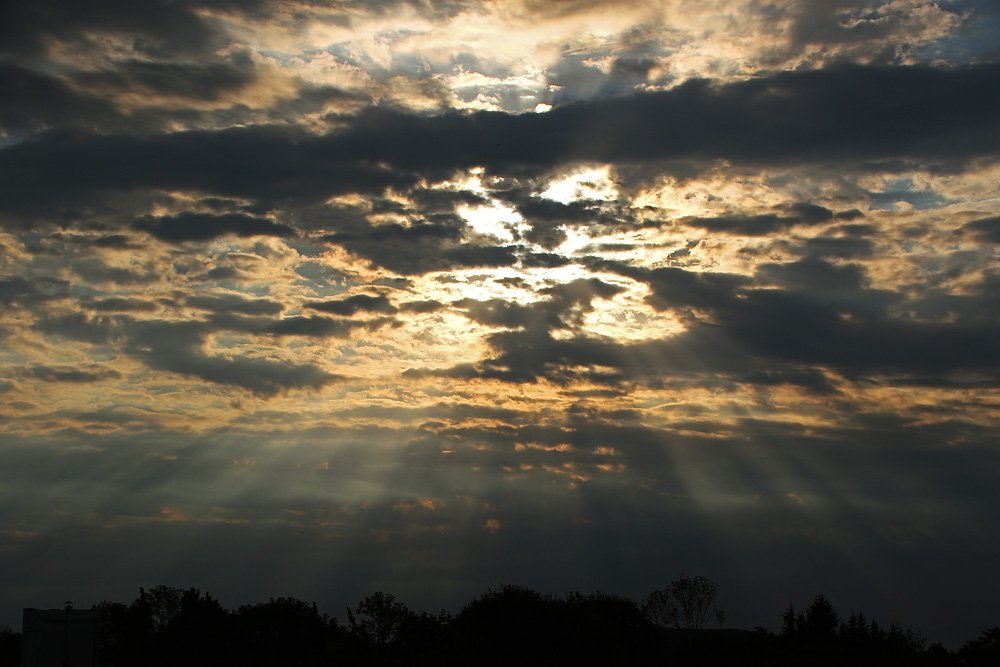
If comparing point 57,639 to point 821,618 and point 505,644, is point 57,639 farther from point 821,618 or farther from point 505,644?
point 821,618

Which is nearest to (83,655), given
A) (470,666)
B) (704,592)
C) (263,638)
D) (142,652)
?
(470,666)

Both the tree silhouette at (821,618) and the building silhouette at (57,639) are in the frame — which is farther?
the tree silhouette at (821,618)

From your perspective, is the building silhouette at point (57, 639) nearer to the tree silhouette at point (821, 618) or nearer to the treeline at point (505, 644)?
the treeline at point (505, 644)

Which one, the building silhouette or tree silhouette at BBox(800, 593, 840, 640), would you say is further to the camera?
tree silhouette at BBox(800, 593, 840, 640)

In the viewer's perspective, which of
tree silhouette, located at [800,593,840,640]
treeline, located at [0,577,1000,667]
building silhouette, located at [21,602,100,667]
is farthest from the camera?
tree silhouette, located at [800,593,840,640]

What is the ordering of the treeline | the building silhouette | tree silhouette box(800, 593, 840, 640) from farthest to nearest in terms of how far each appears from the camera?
1. tree silhouette box(800, 593, 840, 640)
2. the treeline
3. the building silhouette

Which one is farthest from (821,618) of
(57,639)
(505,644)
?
(57,639)

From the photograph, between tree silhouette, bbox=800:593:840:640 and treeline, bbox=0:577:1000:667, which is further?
tree silhouette, bbox=800:593:840:640

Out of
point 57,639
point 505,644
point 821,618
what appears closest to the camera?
point 57,639

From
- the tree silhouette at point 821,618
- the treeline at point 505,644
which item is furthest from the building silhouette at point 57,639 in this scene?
the tree silhouette at point 821,618

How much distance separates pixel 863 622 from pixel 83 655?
127m

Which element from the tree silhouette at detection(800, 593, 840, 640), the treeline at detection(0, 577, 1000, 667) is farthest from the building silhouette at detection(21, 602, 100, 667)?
the tree silhouette at detection(800, 593, 840, 640)

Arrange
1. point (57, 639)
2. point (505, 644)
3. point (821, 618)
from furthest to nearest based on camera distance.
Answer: point (821, 618)
point (505, 644)
point (57, 639)

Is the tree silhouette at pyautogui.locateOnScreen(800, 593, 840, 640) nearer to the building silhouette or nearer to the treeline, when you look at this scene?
the treeline
